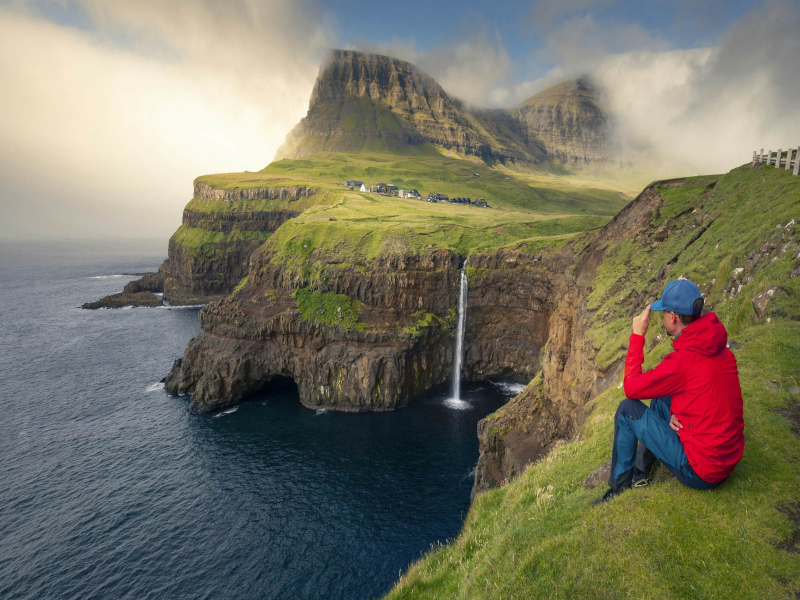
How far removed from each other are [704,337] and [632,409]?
2.39 m

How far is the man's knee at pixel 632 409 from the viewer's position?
922 centimetres

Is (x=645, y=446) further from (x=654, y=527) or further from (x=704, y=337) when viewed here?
(x=704, y=337)

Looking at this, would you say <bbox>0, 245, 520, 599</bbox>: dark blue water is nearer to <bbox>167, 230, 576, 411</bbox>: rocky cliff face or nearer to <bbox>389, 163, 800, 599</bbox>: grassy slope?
<bbox>167, 230, 576, 411</bbox>: rocky cliff face

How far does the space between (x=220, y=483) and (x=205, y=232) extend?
134867 mm

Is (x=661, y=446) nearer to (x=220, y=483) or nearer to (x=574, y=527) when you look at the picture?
(x=574, y=527)

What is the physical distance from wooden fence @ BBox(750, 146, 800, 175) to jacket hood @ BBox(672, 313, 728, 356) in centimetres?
3226

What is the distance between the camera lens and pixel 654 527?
8.36 meters

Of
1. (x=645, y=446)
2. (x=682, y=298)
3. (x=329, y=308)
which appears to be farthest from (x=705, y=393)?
(x=329, y=308)

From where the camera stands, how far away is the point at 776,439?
9.70 metres

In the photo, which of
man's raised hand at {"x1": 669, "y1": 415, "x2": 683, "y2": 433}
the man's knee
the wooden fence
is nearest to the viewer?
man's raised hand at {"x1": 669, "y1": 415, "x2": 683, "y2": 433}

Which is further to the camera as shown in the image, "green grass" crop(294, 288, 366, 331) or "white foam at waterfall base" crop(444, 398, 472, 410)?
"green grass" crop(294, 288, 366, 331)

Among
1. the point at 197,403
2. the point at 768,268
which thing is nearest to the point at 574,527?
the point at 768,268

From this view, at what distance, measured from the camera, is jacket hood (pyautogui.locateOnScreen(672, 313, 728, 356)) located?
25.8 feet

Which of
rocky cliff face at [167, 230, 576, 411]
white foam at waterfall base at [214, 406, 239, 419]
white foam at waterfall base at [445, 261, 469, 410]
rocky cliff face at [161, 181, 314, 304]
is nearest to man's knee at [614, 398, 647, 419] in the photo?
rocky cliff face at [167, 230, 576, 411]
